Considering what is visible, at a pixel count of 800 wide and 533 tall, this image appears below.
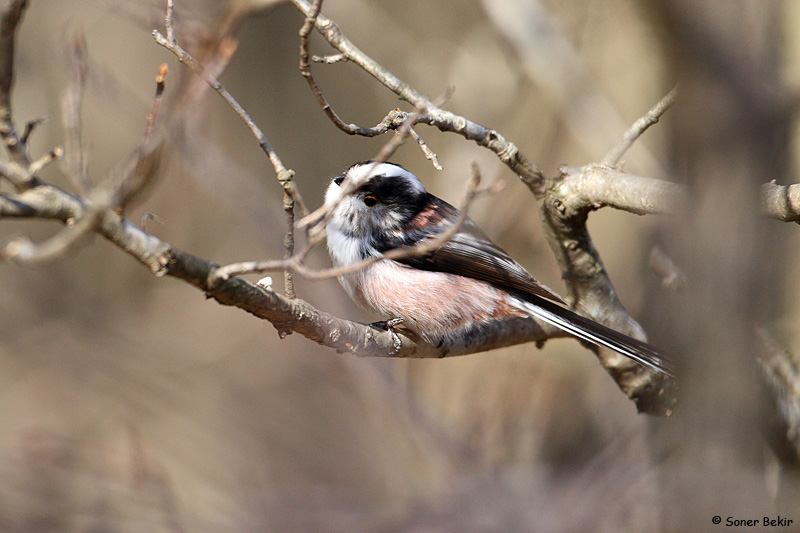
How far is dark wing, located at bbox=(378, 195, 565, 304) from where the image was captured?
164 inches

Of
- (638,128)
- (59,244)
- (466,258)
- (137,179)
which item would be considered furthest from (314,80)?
(466,258)

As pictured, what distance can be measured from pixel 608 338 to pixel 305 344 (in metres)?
4.70

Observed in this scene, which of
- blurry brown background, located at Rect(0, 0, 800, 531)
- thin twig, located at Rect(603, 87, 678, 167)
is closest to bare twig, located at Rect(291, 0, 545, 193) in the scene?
thin twig, located at Rect(603, 87, 678, 167)

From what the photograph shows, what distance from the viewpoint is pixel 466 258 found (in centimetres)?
431

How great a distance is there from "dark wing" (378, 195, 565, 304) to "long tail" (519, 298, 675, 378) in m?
0.40

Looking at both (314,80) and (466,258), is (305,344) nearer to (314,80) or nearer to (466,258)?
(466,258)

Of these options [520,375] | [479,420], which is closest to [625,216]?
[520,375]

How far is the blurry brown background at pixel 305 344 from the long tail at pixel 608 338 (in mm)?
820

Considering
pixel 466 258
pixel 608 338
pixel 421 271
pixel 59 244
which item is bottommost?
pixel 59 244

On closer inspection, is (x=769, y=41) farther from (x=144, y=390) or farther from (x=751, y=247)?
(x=144, y=390)

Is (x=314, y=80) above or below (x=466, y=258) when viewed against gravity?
below

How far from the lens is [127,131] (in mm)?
9227

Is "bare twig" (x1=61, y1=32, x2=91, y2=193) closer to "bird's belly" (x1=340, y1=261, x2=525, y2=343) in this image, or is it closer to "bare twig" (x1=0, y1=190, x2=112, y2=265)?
"bare twig" (x1=0, y1=190, x2=112, y2=265)

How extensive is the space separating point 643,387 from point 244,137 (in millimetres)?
7515
